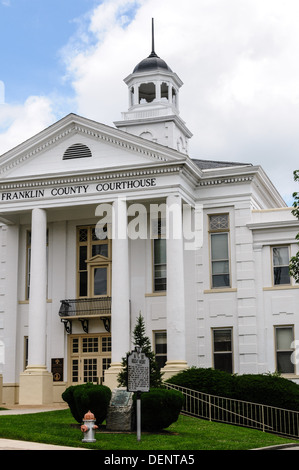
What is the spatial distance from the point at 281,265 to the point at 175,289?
5016mm

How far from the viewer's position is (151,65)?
3966 centimetres

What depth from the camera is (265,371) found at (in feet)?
104

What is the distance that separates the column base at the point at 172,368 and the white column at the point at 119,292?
185cm

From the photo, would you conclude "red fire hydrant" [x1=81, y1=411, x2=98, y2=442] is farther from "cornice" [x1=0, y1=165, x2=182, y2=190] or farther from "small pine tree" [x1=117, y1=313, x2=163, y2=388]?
"cornice" [x1=0, y1=165, x2=182, y2=190]

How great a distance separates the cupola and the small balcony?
9.58 meters

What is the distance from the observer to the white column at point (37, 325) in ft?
105

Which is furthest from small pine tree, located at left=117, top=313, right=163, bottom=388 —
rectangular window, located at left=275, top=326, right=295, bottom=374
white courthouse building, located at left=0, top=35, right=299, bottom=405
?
rectangular window, located at left=275, top=326, right=295, bottom=374

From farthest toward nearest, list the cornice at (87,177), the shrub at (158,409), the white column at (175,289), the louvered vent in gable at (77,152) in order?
the louvered vent in gable at (77,152) < the cornice at (87,177) < the white column at (175,289) < the shrub at (158,409)

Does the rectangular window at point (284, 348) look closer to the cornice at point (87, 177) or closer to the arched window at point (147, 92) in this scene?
the cornice at point (87, 177)

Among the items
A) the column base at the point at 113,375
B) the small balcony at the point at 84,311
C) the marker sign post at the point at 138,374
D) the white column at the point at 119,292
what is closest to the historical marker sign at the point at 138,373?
the marker sign post at the point at 138,374

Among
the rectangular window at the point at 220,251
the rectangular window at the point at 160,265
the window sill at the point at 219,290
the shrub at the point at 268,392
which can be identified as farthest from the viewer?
the rectangular window at the point at 160,265

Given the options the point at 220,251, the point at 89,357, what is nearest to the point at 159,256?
the point at 220,251

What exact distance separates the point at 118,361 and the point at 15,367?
6637 millimetres
